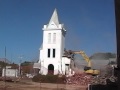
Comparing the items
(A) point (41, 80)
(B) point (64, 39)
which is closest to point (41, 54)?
(B) point (64, 39)

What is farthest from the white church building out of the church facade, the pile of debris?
the pile of debris

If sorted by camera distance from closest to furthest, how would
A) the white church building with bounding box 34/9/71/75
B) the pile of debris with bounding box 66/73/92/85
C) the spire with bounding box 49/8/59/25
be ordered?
1. the pile of debris with bounding box 66/73/92/85
2. the white church building with bounding box 34/9/71/75
3. the spire with bounding box 49/8/59/25

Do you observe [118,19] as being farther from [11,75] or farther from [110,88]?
[11,75]

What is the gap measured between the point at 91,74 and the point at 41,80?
11302mm

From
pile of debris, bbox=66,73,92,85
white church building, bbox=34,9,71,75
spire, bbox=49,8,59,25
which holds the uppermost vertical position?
spire, bbox=49,8,59,25

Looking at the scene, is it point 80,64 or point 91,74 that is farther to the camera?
point 80,64

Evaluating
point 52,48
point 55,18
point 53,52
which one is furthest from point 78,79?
point 55,18

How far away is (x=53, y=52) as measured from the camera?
251 ft

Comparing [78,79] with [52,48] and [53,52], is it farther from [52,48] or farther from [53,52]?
[52,48]

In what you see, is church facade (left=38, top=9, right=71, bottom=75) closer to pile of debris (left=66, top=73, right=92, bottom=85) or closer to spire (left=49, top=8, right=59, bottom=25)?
spire (left=49, top=8, right=59, bottom=25)

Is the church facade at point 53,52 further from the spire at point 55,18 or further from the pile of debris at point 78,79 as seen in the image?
the pile of debris at point 78,79

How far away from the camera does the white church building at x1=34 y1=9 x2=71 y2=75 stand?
75312mm

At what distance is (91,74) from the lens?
66.0 metres

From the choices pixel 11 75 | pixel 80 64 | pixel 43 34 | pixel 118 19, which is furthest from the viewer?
pixel 80 64
